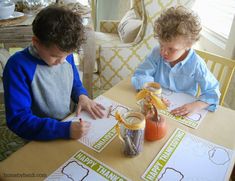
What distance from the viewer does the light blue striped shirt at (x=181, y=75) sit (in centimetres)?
112

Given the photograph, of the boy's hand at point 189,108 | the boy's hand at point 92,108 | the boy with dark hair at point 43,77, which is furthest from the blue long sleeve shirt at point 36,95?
the boy's hand at point 189,108

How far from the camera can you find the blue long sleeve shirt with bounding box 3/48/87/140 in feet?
2.77

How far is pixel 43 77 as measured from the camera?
39.2 inches

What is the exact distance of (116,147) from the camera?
80cm

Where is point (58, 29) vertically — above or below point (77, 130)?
above

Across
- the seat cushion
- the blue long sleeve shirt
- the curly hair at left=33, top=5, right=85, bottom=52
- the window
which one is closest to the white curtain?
the seat cushion

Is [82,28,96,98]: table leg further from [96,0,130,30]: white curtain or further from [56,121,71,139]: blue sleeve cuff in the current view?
[96,0,130,30]: white curtain

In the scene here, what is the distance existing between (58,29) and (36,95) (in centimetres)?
32

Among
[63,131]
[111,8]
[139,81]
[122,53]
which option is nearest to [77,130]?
[63,131]

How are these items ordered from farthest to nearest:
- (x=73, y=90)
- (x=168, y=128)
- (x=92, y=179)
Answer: (x=73, y=90) < (x=168, y=128) < (x=92, y=179)

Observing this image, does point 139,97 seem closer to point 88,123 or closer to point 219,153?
point 88,123

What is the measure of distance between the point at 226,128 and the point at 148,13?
1.31 metres

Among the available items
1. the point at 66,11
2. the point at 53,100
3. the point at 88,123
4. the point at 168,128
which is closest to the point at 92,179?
the point at 88,123

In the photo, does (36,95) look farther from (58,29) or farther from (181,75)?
(181,75)
